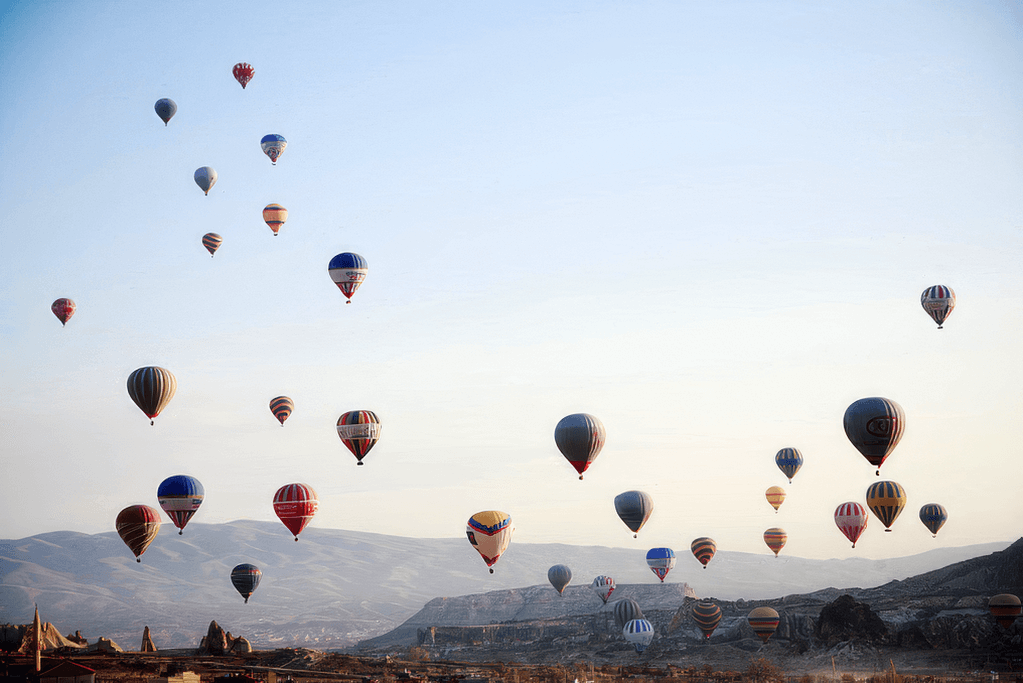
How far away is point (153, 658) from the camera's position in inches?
2931

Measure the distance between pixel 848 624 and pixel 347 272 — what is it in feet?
176

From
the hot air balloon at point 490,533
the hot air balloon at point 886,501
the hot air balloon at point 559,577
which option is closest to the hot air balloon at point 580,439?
the hot air balloon at point 490,533

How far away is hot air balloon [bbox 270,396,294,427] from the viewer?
104375mm

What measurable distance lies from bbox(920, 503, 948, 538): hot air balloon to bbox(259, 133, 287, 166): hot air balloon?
6710cm

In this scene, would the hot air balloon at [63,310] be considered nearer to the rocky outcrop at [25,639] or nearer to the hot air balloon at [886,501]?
the rocky outcrop at [25,639]

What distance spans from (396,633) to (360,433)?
98858mm

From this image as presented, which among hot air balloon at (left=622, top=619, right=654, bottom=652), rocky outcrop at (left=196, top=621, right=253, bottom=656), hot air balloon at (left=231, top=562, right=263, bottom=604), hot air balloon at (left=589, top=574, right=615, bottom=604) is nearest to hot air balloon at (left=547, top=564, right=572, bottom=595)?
hot air balloon at (left=622, top=619, right=654, bottom=652)

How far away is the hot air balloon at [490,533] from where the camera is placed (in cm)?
7856

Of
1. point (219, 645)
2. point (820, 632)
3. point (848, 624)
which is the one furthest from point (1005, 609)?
point (219, 645)

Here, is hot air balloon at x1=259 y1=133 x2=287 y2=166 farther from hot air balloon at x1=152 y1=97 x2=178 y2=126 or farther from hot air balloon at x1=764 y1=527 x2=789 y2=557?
hot air balloon at x1=764 y1=527 x2=789 y2=557

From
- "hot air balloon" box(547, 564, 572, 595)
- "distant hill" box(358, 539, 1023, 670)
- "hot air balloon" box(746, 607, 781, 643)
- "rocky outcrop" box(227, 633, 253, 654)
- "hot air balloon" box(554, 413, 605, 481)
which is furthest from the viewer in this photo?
"hot air balloon" box(547, 564, 572, 595)

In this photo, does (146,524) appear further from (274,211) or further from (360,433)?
(274,211)

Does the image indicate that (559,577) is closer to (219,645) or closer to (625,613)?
(625,613)

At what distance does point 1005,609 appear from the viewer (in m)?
83.8
